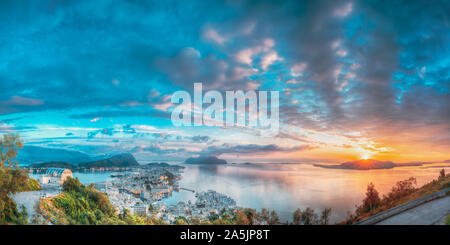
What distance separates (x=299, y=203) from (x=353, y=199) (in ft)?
16.6

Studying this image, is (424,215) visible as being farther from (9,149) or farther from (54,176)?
(54,176)

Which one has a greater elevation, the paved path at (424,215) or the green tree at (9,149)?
the green tree at (9,149)

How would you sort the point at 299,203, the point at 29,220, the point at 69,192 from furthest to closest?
the point at 299,203 < the point at 69,192 < the point at 29,220

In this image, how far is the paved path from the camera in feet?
14.9

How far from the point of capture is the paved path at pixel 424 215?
4543 mm

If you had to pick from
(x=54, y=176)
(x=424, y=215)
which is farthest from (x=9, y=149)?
(x=424, y=215)

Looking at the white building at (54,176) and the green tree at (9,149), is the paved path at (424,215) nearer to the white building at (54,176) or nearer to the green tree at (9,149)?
the green tree at (9,149)

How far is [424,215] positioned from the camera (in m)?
4.77

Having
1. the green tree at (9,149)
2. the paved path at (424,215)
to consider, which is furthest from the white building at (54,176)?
the paved path at (424,215)
